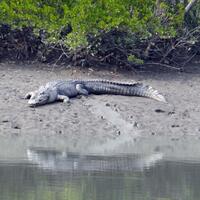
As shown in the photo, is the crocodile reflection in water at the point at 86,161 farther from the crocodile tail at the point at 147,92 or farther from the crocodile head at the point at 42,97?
the crocodile tail at the point at 147,92

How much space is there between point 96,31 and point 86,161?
19.8 feet

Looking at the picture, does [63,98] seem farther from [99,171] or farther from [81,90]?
[99,171]

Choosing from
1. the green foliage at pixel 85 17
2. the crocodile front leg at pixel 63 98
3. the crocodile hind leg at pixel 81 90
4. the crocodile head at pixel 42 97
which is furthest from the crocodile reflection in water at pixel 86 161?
the green foliage at pixel 85 17

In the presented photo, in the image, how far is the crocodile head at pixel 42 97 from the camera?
12328 mm

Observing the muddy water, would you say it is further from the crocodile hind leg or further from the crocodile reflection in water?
the crocodile hind leg

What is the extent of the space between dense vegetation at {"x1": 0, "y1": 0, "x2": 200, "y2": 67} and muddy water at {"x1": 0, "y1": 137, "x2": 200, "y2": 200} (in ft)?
13.8

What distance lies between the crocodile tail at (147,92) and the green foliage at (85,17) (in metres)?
1.37

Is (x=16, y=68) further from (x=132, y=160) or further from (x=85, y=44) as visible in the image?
(x=132, y=160)

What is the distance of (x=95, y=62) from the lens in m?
15.2

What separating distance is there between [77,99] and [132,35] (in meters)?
2.36

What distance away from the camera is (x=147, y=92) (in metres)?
13.5

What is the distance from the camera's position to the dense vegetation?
1427cm

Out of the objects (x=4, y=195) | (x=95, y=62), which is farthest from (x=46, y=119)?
(x=4, y=195)

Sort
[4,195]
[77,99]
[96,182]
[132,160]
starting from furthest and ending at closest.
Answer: [77,99] < [132,160] < [96,182] < [4,195]
